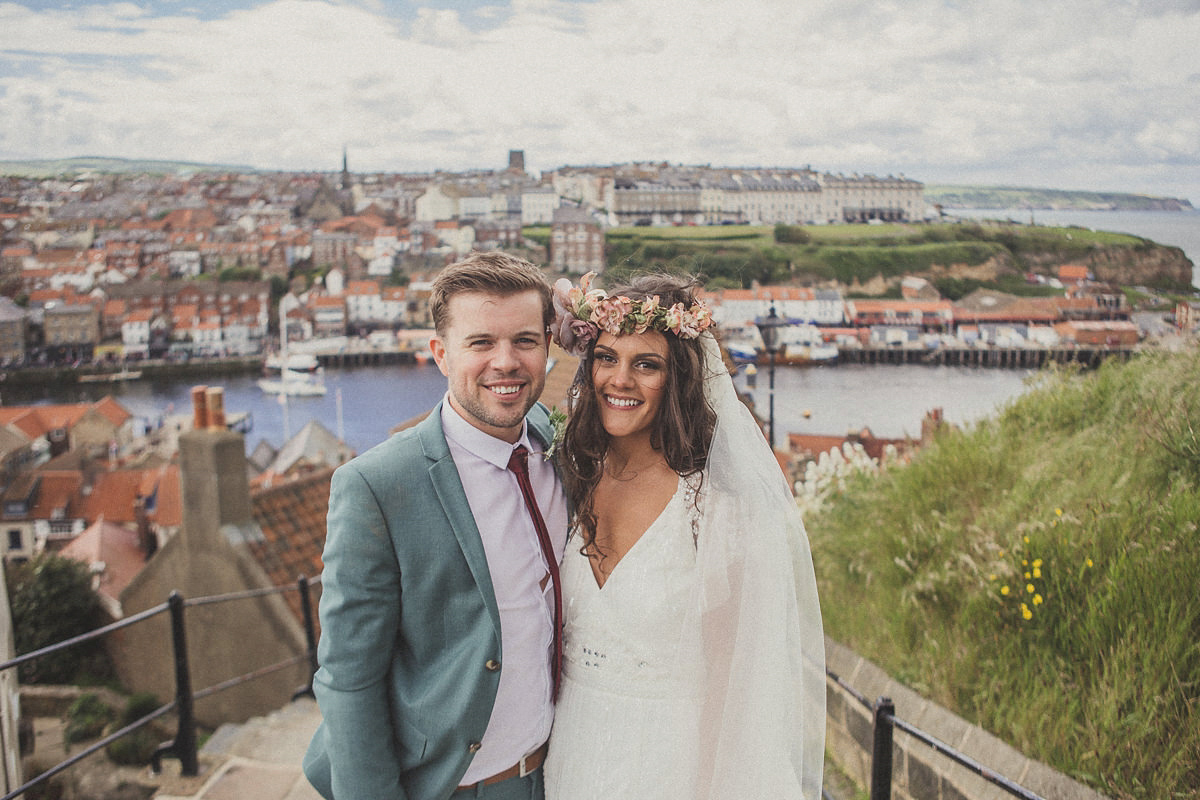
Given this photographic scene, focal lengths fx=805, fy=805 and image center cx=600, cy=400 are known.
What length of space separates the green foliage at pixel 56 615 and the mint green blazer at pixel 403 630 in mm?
16831

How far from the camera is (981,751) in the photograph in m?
2.16

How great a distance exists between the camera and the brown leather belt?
4.69 feet

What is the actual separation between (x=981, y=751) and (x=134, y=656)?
15950 millimetres

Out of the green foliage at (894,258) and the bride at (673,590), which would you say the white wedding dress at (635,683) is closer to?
the bride at (673,590)

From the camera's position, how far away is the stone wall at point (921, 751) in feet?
6.47

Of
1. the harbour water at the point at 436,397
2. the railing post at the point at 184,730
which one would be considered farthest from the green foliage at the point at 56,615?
the harbour water at the point at 436,397

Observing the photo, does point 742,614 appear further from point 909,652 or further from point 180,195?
point 180,195

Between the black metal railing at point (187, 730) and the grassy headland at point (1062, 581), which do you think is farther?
the grassy headland at point (1062, 581)

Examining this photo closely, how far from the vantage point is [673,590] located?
156 centimetres

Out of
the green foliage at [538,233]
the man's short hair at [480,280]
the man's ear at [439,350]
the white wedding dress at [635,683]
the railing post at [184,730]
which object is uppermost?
the green foliage at [538,233]

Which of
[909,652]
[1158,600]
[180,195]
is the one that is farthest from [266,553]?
[180,195]

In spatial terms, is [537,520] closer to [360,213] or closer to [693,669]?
[693,669]

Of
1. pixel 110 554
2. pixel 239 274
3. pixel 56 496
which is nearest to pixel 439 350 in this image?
pixel 110 554

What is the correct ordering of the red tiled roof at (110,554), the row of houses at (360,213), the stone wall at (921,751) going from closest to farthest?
the stone wall at (921,751)
the red tiled roof at (110,554)
the row of houses at (360,213)
